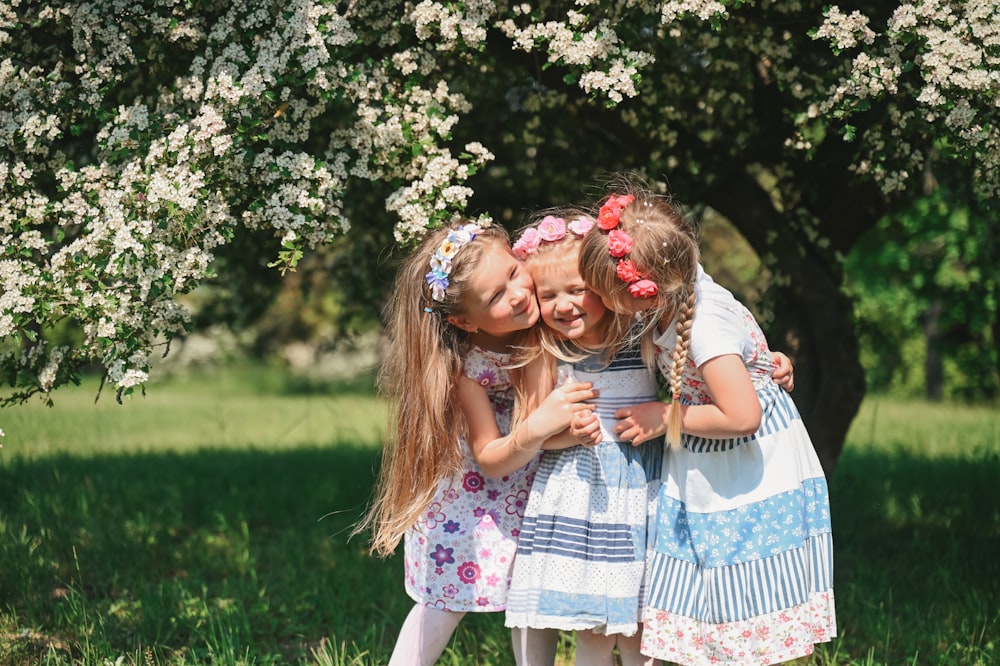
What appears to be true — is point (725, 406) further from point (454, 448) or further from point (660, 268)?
point (454, 448)

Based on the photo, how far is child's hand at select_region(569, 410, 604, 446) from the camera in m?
2.63

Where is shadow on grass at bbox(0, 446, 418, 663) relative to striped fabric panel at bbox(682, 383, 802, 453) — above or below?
below

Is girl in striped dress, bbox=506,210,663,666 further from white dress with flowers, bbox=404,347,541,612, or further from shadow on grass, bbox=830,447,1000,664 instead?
shadow on grass, bbox=830,447,1000,664

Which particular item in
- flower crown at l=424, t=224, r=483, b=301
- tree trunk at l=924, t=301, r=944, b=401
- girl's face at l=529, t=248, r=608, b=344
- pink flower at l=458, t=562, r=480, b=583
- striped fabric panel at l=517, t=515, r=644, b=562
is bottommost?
tree trunk at l=924, t=301, r=944, b=401

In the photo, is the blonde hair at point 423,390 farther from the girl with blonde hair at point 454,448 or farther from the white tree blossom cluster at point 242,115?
the white tree blossom cluster at point 242,115

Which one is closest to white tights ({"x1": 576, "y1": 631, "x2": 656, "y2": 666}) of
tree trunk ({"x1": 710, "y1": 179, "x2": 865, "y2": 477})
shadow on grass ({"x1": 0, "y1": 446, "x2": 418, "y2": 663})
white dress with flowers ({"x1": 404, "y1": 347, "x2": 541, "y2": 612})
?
white dress with flowers ({"x1": 404, "y1": 347, "x2": 541, "y2": 612})

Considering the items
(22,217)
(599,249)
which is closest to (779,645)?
(599,249)

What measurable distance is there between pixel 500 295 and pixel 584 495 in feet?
1.96

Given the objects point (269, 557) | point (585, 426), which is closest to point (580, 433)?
point (585, 426)

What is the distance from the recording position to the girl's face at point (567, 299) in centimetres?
264

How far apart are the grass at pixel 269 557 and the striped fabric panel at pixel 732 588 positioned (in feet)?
2.54

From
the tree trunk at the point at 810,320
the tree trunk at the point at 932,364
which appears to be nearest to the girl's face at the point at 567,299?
the tree trunk at the point at 810,320

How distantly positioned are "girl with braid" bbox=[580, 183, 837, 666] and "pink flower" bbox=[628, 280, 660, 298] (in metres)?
0.03

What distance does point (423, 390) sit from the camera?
2.80 meters
